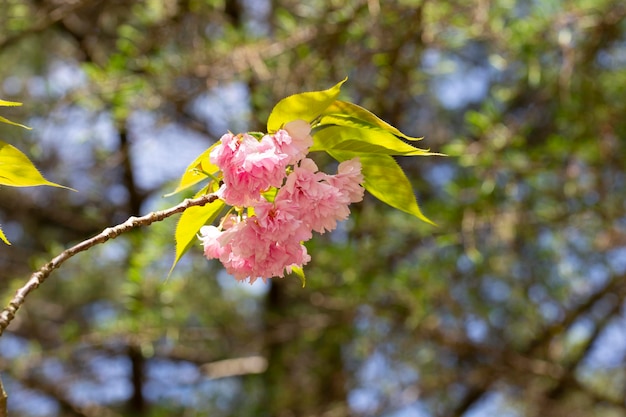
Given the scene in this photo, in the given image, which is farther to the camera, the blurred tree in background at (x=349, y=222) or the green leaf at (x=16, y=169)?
the blurred tree in background at (x=349, y=222)

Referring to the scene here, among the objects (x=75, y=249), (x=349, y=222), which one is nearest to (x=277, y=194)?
(x=75, y=249)

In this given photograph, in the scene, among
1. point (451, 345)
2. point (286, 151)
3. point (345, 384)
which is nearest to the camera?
point (286, 151)

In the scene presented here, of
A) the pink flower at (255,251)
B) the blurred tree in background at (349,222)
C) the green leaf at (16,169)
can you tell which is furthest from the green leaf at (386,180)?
the blurred tree in background at (349,222)

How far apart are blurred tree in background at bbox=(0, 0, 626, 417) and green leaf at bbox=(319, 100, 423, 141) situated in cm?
142

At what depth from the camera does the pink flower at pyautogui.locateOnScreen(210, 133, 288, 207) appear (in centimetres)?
73

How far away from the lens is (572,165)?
2.49 m

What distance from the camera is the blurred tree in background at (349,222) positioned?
7.81 ft

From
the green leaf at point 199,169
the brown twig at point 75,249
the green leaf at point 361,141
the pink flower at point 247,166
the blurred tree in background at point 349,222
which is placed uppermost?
the blurred tree in background at point 349,222

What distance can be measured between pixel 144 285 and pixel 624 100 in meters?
1.77

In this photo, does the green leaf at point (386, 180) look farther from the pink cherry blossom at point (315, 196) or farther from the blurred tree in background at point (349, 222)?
the blurred tree in background at point (349, 222)

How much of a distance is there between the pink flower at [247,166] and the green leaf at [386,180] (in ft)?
0.28

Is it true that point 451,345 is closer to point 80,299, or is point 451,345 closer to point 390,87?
point 390,87

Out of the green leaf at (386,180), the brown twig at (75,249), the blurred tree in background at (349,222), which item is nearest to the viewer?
the brown twig at (75,249)

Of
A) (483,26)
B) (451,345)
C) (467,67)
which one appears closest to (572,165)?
(483,26)
